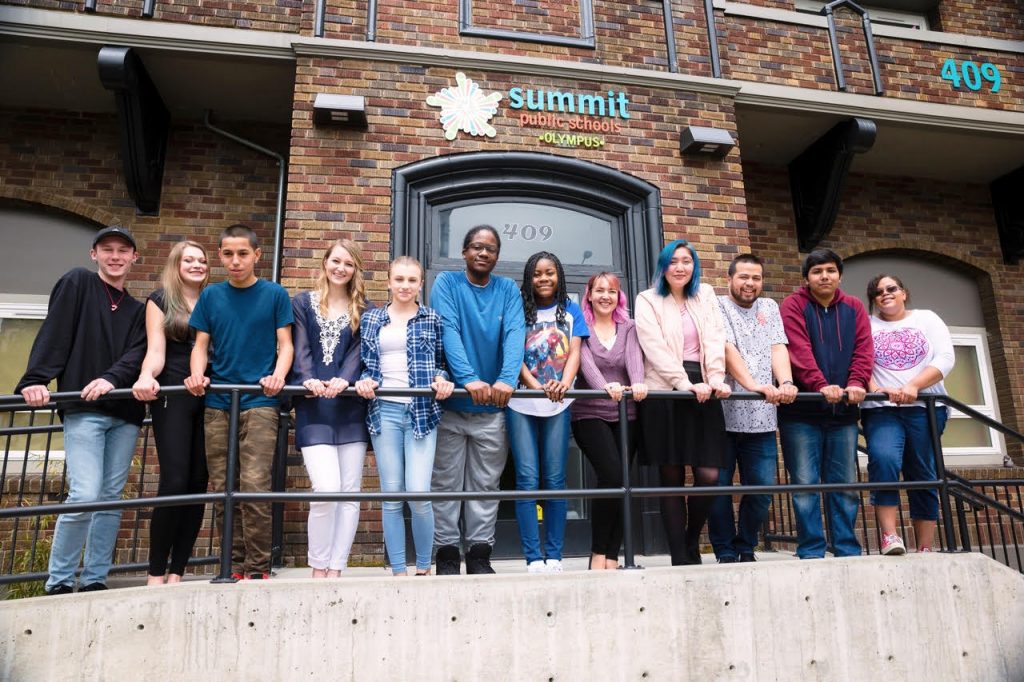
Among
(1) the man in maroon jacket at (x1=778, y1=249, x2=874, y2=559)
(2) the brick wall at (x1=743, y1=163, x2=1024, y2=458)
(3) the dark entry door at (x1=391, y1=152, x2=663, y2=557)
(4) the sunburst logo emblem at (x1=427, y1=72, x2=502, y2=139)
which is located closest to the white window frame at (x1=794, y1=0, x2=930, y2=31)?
(2) the brick wall at (x1=743, y1=163, x2=1024, y2=458)

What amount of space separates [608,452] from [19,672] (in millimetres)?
2604

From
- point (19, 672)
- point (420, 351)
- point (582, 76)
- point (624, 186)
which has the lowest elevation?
point (19, 672)

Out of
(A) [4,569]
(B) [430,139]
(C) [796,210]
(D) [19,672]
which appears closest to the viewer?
(D) [19,672]

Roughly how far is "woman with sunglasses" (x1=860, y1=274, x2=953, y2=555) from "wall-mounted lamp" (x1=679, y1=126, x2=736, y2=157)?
229cm

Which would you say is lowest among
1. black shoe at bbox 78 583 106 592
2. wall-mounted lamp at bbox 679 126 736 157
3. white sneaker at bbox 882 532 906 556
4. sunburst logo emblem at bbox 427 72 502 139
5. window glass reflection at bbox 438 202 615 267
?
black shoe at bbox 78 583 106 592

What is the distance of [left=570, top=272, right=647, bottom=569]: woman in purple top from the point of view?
348 centimetres

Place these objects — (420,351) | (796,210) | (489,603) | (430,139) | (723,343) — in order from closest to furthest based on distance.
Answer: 1. (489,603)
2. (420,351)
3. (723,343)
4. (430,139)
5. (796,210)

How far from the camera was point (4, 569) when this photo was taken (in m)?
5.13

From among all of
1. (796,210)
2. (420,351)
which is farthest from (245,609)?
(796,210)

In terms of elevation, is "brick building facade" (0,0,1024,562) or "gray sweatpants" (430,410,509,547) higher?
"brick building facade" (0,0,1024,562)

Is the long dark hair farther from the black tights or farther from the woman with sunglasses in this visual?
the woman with sunglasses

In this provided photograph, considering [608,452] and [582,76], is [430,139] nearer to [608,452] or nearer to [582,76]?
[582,76]

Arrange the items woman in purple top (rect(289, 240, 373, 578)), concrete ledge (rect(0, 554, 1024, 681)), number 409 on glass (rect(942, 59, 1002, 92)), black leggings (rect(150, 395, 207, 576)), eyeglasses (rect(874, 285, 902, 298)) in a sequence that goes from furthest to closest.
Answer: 1. number 409 on glass (rect(942, 59, 1002, 92))
2. eyeglasses (rect(874, 285, 902, 298))
3. woman in purple top (rect(289, 240, 373, 578))
4. black leggings (rect(150, 395, 207, 576))
5. concrete ledge (rect(0, 554, 1024, 681))

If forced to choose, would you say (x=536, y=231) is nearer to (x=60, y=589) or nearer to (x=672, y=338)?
(x=672, y=338)
